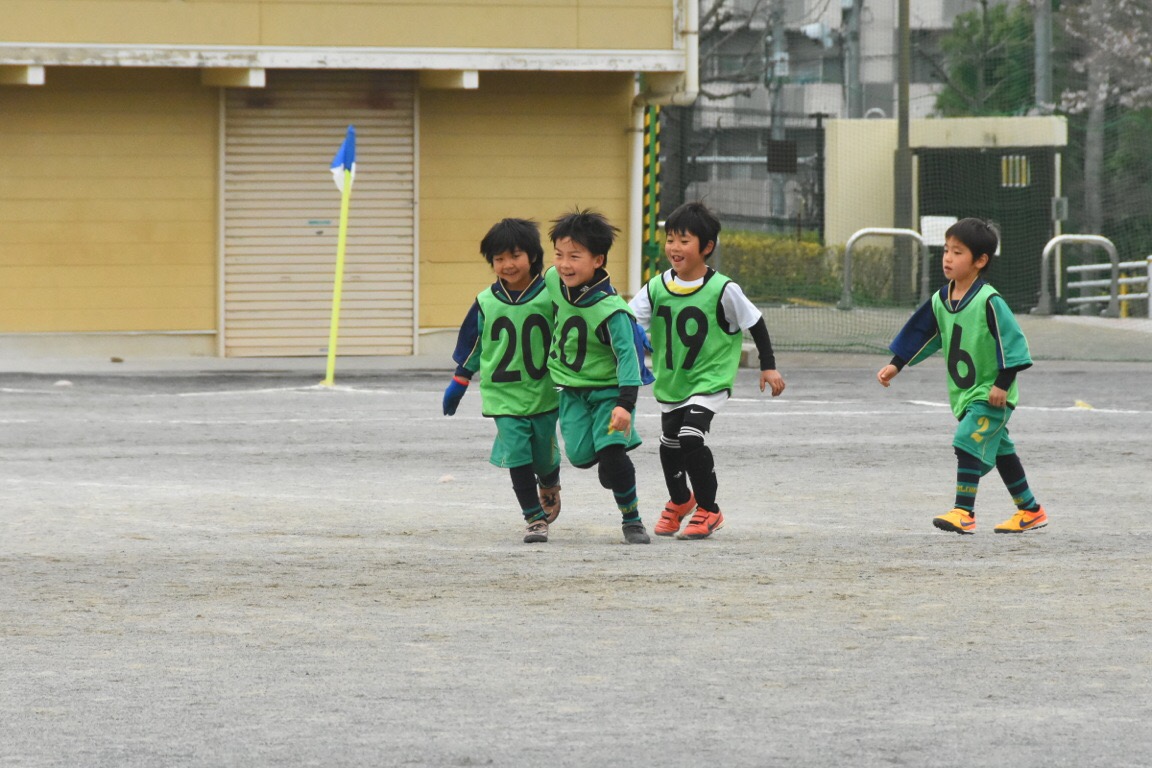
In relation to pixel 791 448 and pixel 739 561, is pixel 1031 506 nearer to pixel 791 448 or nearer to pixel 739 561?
pixel 739 561

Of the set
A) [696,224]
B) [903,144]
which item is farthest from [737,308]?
[903,144]

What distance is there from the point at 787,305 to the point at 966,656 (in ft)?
63.1

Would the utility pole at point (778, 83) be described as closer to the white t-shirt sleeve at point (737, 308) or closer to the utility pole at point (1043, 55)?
the utility pole at point (1043, 55)

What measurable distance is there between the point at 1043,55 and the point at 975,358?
28.0m

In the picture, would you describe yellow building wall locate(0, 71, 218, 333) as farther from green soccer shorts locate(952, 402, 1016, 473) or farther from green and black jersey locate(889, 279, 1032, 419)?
green soccer shorts locate(952, 402, 1016, 473)

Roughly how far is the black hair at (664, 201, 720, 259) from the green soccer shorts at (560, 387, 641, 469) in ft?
2.31

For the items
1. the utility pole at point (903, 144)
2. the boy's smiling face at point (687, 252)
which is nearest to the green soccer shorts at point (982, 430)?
the boy's smiling face at point (687, 252)

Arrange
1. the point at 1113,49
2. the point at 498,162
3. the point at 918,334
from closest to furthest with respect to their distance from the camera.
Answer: the point at 918,334, the point at 498,162, the point at 1113,49

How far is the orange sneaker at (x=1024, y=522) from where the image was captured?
8.67m

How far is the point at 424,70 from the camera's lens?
2055cm

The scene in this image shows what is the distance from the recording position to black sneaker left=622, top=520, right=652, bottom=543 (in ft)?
27.4

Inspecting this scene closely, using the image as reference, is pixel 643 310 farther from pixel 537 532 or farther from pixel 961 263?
pixel 961 263

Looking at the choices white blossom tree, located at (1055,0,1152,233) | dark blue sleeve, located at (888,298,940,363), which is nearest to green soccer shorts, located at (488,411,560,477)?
dark blue sleeve, located at (888,298,940,363)

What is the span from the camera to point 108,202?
20.3 m
